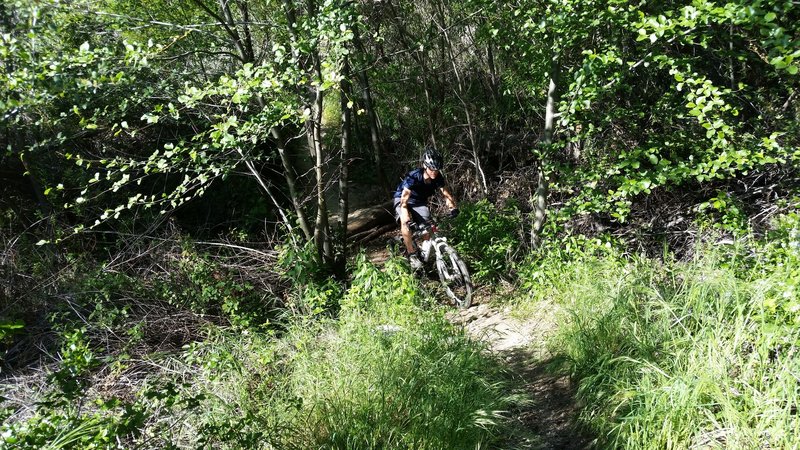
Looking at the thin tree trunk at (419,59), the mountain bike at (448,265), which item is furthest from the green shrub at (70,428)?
the thin tree trunk at (419,59)

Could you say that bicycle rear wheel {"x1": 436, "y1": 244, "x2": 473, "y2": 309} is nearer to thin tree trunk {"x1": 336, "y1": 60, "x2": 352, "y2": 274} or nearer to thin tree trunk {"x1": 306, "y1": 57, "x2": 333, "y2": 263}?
thin tree trunk {"x1": 336, "y1": 60, "x2": 352, "y2": 274}

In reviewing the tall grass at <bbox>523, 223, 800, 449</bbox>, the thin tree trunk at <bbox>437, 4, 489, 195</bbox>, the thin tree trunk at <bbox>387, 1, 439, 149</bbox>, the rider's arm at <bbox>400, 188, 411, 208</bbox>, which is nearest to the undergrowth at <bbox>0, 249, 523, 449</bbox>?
the tall grass at <bbox>523, 223, 800, 449</bbox>

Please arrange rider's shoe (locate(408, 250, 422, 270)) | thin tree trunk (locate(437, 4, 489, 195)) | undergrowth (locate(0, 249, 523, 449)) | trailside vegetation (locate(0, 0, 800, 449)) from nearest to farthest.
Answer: undergrowth (locate(0, 249, 523, 449)), trailside vegetation (locate(0, 0, 800, 449)), rider's shoe (locate(408, 250, 422, 270)), thin tree trunk (locate(437, 4, 489, 195))

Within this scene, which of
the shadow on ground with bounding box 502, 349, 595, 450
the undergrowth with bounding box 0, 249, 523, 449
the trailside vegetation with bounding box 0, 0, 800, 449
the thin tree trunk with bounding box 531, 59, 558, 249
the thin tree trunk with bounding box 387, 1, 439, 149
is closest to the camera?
the undergrowth with bounding box 0, 249, 523, 449

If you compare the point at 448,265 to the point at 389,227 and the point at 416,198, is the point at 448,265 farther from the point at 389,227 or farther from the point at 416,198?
the point at 389,227

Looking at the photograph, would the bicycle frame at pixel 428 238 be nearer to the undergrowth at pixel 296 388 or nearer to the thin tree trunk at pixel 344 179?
the undergrowth at pixel 296 388

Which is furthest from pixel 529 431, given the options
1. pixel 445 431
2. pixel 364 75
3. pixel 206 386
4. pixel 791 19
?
pixel 364 75

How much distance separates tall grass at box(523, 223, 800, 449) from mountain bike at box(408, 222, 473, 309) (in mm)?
2271

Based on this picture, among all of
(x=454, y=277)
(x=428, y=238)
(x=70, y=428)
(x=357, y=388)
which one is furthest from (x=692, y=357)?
(x=428, y=238)

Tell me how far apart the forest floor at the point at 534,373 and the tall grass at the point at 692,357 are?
18cm

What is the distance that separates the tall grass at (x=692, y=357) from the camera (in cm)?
307

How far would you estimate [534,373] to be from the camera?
4.99 meters

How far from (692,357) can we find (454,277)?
4.02 metres

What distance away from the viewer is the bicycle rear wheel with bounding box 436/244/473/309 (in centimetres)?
724
